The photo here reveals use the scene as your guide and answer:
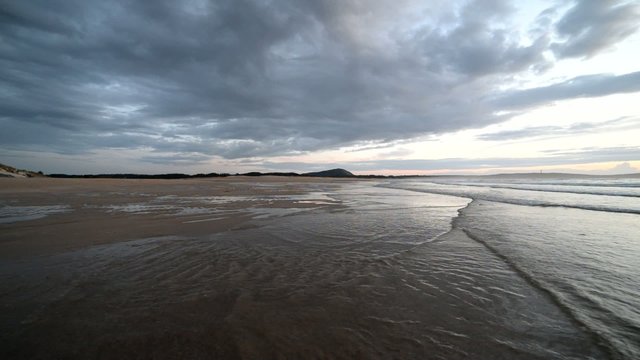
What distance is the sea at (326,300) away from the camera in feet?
8.76

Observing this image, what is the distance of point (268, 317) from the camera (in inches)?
125

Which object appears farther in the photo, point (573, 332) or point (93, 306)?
point (93, 306)

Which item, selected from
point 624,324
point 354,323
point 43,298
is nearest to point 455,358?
point 354,323

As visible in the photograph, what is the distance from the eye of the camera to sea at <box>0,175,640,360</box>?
267cm

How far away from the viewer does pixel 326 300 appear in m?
3.62

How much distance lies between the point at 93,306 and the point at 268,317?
1989mm

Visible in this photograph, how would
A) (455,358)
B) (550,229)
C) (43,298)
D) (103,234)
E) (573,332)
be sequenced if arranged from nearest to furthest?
(455,358) → (573,332) → (43,298) → (103,234) → (550,229)

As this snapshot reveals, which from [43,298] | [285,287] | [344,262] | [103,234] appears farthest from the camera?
[103,234]

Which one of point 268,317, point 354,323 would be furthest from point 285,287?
point 354,323

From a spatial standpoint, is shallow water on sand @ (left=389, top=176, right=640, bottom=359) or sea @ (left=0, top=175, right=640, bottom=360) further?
shallow water on sand @ (left=389, top=176, right=640, bottom=359)

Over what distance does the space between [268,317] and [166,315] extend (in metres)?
1.07

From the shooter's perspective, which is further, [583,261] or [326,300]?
[583,261]

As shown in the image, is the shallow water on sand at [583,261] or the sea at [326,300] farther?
the shallow water on sand at [583,261]

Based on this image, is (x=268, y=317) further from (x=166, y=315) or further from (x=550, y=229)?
(x=550, y=229)
